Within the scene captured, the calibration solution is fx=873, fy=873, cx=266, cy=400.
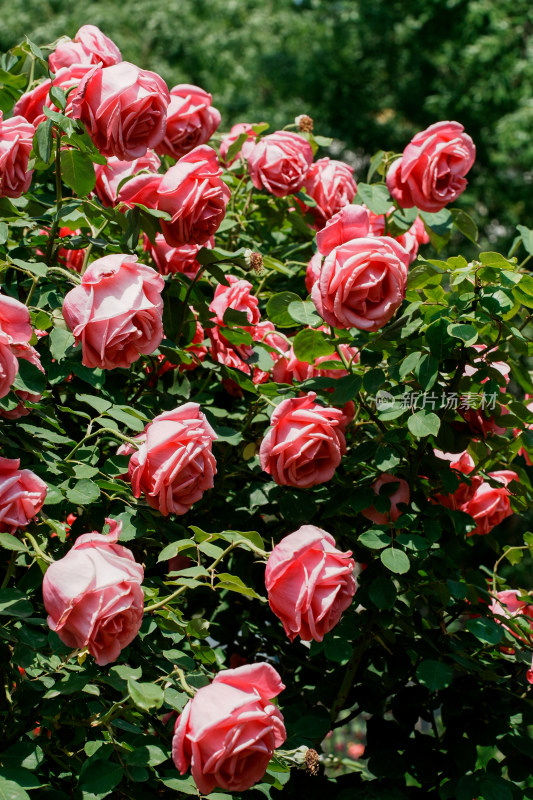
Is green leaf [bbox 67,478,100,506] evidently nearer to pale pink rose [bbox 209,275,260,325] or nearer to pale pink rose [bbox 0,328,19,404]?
pale pink rose [bbox 0,328,19,404]

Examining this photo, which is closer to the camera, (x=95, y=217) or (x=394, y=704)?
(x=95, y=217)

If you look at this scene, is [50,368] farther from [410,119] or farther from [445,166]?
[410,119]

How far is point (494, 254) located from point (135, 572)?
0.73 metres

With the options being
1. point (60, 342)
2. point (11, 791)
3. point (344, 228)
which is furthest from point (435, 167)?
point (11, 791)

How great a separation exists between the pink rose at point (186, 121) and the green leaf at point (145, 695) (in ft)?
3.56

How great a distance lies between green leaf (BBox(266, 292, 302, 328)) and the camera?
5.20ft

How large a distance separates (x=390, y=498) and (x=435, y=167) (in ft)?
2.05

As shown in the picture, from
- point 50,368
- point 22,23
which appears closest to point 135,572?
point 50,368

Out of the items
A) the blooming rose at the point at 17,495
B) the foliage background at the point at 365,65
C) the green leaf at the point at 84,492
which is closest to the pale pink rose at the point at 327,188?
the green leaf at the point at 84,492

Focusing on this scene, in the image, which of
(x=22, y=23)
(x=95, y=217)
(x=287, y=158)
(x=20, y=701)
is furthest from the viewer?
(x=22, y=23)

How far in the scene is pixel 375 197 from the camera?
5.84 feet

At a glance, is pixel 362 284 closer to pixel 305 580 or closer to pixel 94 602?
pixel 305 580

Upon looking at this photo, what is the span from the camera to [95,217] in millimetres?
1483

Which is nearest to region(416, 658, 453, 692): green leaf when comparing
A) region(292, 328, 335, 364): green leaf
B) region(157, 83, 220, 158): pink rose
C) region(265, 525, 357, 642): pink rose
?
region(265, 525, 357, 642): pink rose
